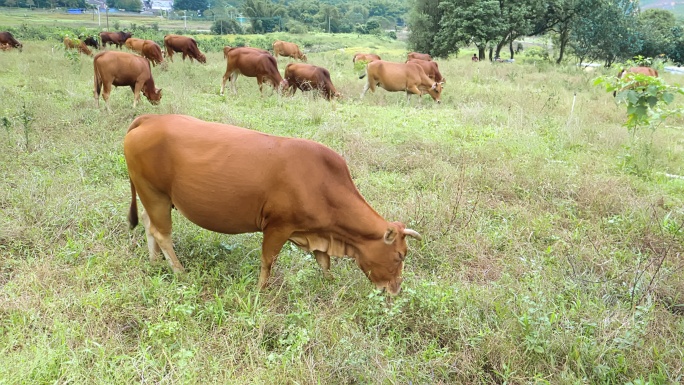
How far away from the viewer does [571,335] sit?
3.25 m

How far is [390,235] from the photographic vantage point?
3.76m

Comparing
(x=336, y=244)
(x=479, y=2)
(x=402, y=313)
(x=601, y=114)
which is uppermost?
(x=479, y=2)

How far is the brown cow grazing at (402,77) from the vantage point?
13.4 meters

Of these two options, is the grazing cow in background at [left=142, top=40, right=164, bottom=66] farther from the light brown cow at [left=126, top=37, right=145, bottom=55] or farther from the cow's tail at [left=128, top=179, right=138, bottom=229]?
the cow's tail at [left=128, top=179, right=138, bottom=229]

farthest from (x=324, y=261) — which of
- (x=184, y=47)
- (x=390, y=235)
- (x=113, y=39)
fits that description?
(x=113, y=39)

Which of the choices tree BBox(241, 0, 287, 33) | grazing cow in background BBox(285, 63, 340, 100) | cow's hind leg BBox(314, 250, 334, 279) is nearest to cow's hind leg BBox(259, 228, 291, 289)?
cow's hind leg BBox(314, 250, 334, 279)

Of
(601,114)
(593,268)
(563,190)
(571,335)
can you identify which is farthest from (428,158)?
(601,114)

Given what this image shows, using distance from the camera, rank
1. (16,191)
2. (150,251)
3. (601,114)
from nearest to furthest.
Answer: (150,251), (16,191), (601,114)

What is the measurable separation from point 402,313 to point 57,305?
2623 mm

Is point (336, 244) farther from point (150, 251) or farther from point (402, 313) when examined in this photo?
point (150, 251)

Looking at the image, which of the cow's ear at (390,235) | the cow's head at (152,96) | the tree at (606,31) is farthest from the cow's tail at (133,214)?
the tree at (606,31)

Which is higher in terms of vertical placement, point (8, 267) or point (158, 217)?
point (158, 217)

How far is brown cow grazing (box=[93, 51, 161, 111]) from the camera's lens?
954cm

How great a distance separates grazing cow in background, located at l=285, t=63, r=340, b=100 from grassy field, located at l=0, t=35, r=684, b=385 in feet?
→ 15.5
